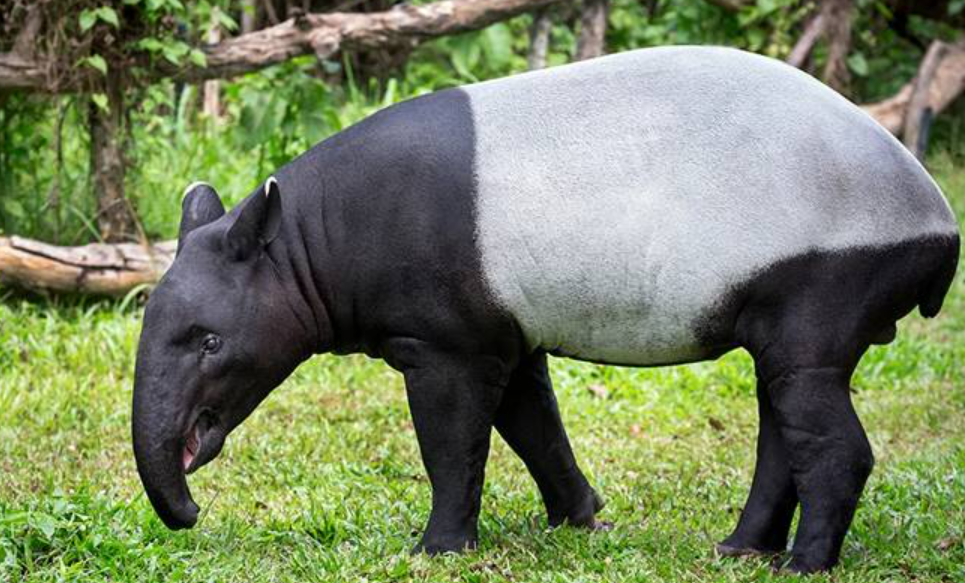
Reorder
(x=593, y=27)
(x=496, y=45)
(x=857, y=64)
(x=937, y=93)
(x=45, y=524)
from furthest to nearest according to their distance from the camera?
(x=857, y=64), (x=937, y=93), (x=496, y=45), (x=593, y=27), (x=45, y=524)

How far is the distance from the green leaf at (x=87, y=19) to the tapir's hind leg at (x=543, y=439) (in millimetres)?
3499

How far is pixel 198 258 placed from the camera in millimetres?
4523

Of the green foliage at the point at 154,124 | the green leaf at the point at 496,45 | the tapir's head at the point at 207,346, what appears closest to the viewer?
the tapir's head at the point at 207,346

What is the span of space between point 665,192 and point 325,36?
14.1 feet

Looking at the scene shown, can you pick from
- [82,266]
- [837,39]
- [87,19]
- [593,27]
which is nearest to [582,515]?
[82,266]

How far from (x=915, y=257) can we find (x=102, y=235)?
5149mm

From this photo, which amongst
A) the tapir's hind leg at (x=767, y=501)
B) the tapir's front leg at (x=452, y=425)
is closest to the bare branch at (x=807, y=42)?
the tapir's hind leg at (x=767, y=501)

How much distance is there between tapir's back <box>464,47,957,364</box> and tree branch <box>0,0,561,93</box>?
3814 mm

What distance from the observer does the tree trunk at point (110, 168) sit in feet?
26.4

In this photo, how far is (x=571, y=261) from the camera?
443 centimetres

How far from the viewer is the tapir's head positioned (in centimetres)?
438

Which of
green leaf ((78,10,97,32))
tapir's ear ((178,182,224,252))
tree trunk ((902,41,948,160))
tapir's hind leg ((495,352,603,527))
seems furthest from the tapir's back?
tree trunk ((902,41,948,160))

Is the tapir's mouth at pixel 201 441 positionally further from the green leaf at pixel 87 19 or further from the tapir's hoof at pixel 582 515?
the green leaf at pixel 87 19

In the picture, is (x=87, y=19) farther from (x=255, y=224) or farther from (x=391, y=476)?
(x=255, y=224)
